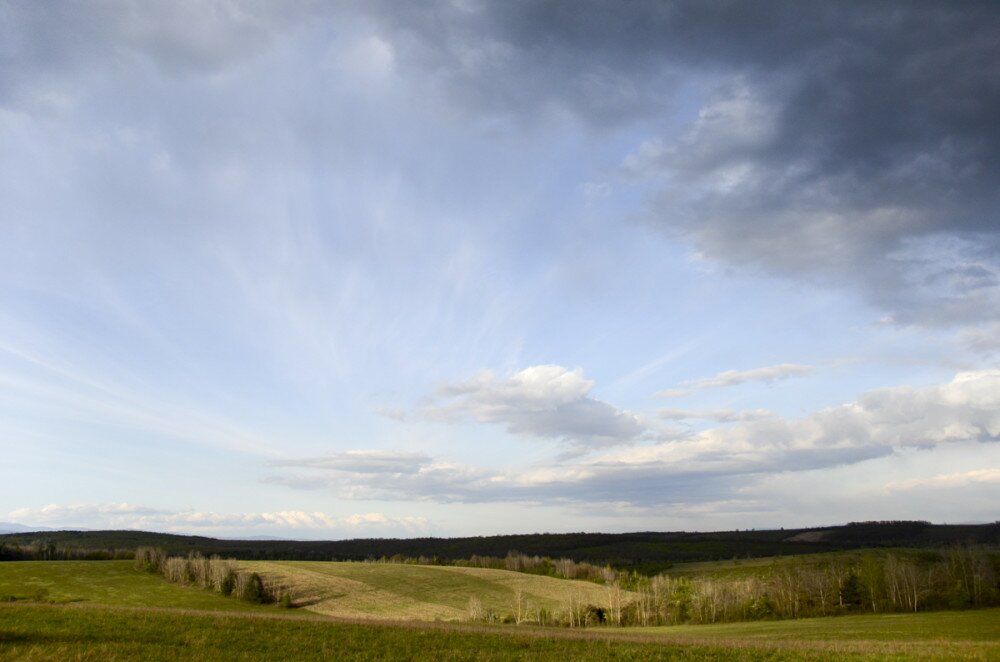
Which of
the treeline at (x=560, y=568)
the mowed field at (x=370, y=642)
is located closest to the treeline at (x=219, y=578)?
the mowed field at (x=370, y=642)

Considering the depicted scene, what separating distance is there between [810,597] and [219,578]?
98.1 m

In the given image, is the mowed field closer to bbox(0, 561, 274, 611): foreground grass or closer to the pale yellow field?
bbox(0, 561, 274, 611): foreground grass

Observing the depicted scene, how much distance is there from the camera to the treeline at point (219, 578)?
10519cm

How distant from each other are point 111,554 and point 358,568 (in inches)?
2750

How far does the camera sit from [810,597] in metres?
118

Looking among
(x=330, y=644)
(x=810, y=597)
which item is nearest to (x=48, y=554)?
(x=330, y=644)

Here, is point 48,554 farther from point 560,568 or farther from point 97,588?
point 560,568

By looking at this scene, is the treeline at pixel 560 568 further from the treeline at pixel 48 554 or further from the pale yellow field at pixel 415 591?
the treeline at pixel 48 554

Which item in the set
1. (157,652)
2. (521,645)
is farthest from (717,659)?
(157,652)

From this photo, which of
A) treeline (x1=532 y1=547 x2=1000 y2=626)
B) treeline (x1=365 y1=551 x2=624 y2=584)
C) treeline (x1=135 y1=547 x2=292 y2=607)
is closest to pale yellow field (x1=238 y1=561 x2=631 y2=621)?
treeline (x1=135 y1=547 x2=292 y2=607)

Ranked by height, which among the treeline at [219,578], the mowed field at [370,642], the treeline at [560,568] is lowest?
the treeline at [560,568]

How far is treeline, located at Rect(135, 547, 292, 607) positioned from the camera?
105m

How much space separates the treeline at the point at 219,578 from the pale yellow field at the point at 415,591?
115 inches

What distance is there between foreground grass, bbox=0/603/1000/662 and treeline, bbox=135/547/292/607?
204 ft
